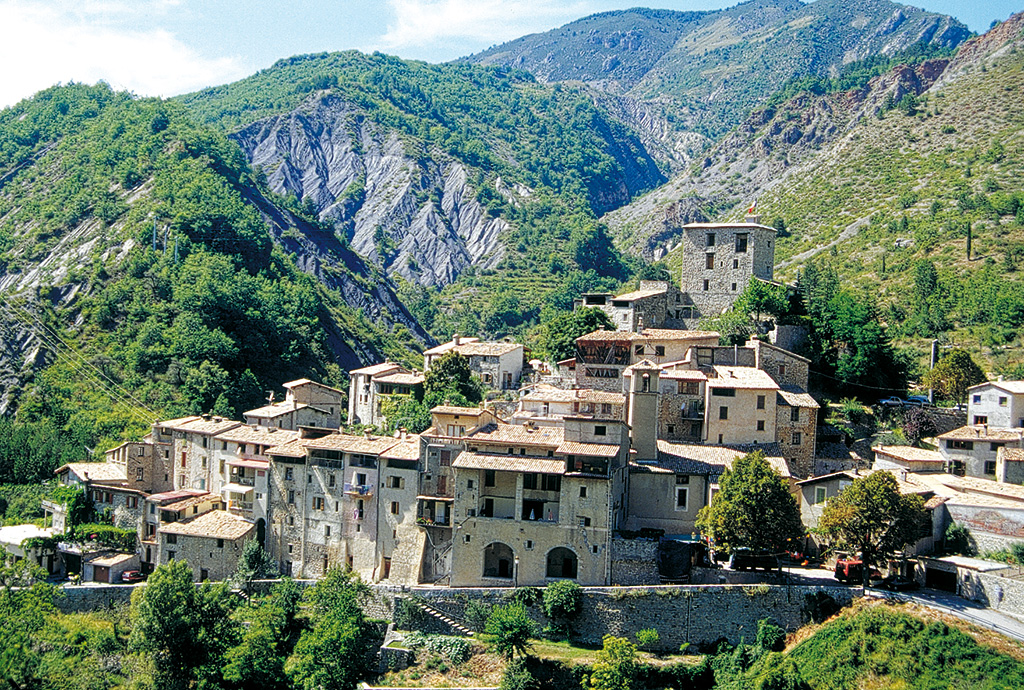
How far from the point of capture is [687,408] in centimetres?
5812

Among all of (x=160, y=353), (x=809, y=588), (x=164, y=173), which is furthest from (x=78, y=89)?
(x=809, y=588)

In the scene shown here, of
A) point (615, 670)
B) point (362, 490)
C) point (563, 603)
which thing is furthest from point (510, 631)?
point (362, 490)

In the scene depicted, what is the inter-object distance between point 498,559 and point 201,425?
985 inches

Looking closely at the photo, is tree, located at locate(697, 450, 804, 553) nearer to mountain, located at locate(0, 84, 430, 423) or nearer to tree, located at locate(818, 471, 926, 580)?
tree, located at locate(818, 471, 926, 580)

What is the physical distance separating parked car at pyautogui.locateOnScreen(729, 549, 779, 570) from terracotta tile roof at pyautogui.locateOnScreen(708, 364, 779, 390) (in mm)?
10507

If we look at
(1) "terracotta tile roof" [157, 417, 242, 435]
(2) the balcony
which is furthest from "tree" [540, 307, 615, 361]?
(1) "terracotta tile roof" [157, 417, 242, 435]

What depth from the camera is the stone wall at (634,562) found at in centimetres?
4994

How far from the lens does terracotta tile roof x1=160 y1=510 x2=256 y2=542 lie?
190 feet

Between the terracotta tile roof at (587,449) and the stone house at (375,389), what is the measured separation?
2502 cm

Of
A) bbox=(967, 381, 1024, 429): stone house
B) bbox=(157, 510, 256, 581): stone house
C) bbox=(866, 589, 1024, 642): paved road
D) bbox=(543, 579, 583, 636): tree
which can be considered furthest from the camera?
bbox=(967, 381, 1024, 429): stone house

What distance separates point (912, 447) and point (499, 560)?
82.9 feet

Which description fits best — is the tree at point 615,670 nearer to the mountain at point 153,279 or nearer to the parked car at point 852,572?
the parked car at point 852,572

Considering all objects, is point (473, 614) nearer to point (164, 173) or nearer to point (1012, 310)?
point (1012, 310)

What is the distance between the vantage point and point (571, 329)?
72438 mm
